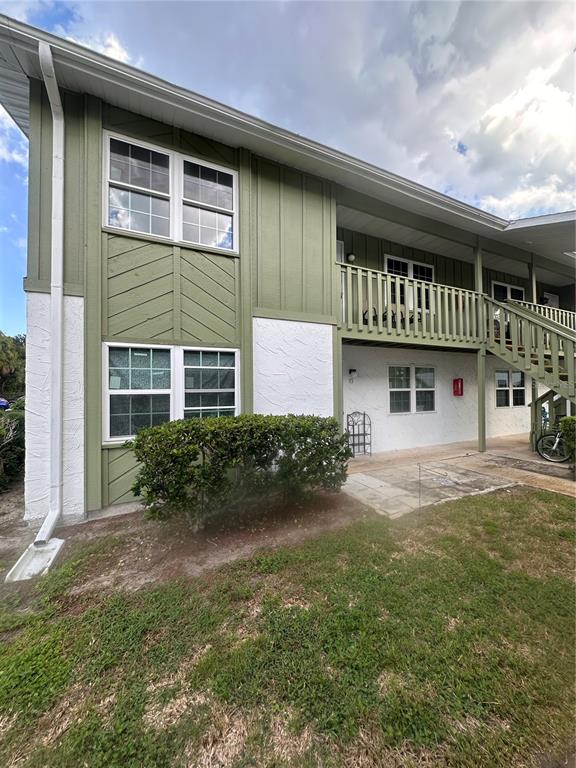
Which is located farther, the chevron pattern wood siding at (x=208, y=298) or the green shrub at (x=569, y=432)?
the green shrub at (x=569, y=432)

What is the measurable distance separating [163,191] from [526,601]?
22.1ft

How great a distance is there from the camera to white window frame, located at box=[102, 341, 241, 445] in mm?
4426

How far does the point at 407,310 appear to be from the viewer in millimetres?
6789

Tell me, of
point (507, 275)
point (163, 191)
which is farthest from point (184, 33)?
point (507, 275)

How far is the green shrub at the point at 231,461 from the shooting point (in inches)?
132

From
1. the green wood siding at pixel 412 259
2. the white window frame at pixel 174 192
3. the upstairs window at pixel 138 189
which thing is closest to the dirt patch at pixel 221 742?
the white window frame at pixel 174 192

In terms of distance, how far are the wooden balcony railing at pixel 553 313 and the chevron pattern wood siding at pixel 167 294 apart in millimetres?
8615

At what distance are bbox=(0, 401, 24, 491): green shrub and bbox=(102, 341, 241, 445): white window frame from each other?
2.57 metres

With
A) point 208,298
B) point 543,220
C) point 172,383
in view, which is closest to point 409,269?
point 543,220

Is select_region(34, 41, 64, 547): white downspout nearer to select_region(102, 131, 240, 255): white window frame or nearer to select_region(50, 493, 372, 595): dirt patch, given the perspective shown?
select_region(102, 131, 240, 255): white window frame

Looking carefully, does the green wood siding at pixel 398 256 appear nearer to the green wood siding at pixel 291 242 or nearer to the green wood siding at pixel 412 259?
the green wood siding at pixel 412 259

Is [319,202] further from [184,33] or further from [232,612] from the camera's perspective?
[232,612]

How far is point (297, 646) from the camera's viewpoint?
2.12 m

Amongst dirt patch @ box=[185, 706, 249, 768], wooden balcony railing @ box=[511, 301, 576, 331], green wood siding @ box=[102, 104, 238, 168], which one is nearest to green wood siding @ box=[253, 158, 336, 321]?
green wood siding @ box=[102, 104, 238, 168]
